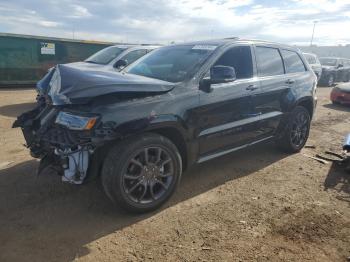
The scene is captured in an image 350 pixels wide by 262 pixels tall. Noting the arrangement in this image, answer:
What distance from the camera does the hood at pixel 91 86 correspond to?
3.18 m

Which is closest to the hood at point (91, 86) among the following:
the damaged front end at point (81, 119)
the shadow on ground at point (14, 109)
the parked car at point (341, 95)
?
the damaged front end at point (81, 119)

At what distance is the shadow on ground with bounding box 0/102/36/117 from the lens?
7.95 metres

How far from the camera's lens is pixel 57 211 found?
139 inches

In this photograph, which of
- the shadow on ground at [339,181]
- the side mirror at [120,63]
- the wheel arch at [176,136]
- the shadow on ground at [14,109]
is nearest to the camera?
the wheel arch at [176,136]

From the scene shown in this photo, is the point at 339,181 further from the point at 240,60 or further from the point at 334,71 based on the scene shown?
the point at 334,71

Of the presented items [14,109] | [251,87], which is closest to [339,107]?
[251,87]

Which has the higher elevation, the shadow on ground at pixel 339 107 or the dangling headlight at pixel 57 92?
the dangling headlight at pixel 57 92

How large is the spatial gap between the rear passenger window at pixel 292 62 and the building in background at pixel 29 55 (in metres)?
10.5

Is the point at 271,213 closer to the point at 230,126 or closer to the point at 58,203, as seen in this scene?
the point at 230,126

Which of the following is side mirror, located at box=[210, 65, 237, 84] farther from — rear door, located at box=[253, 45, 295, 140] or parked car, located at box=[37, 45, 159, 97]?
parked car, located at box=[37, 45, 159, 97]

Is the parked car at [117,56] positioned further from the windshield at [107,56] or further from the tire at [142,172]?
the tire at [142,172]

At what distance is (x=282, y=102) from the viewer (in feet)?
16.7

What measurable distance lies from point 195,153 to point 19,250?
2.04 m

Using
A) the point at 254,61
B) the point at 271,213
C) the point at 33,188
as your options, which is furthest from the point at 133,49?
the point at 271,213
